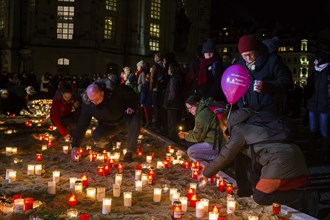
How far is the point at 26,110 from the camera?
1848 centimetres

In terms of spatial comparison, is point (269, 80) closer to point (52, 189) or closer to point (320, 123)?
point (320, 123)

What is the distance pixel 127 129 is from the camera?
9656 mm

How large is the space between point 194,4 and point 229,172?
6104cm

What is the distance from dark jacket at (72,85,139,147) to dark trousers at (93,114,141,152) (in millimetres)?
118

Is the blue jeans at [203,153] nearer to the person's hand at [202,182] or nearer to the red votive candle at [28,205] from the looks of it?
the person's hand at [202,182]

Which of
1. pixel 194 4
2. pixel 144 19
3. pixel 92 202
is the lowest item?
pixel 92 202

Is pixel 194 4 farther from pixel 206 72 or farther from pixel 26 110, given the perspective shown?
pixel 206 72

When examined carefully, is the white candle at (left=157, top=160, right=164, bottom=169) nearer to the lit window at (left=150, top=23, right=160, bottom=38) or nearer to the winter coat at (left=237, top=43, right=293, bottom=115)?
the winter coat at (left=237, top=43, right=293, bottom=115)

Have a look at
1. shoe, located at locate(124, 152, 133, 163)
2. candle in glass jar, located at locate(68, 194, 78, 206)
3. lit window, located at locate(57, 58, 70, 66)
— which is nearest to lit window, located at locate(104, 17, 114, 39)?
lit window, located at locate(57, 58, 70, 66)

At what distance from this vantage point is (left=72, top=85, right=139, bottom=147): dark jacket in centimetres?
888

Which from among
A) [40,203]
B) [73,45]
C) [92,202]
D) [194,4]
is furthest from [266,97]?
[194,4]

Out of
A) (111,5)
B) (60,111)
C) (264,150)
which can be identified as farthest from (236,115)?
(111,5)

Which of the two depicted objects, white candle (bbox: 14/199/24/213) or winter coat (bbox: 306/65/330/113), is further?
winter coat (bbox: 306/65/330/113)

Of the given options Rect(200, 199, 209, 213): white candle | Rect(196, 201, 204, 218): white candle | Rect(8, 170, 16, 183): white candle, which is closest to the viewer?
Rect(196, 201, 204, 218): white candle
